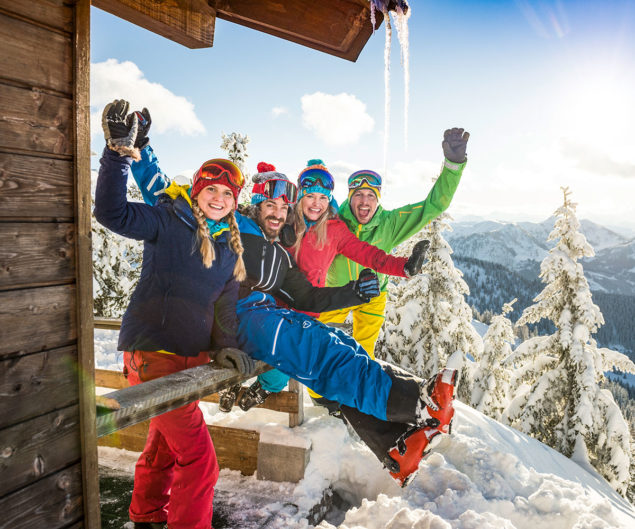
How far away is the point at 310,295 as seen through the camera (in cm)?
352

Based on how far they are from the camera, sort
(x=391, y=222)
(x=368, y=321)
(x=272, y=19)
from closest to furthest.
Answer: (x=272, y=19)
(x=368, y=321)
(x=391, y=222)

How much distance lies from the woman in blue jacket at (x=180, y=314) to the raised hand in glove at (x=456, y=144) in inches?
100

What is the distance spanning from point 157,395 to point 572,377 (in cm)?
1256

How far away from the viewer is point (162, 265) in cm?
243

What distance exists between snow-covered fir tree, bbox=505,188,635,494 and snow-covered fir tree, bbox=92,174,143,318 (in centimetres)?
1253

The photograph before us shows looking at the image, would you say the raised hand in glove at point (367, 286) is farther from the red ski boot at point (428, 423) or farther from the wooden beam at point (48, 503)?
the wooden beam at point (48, 503)

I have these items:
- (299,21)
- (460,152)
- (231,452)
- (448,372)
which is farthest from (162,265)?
(460,152)

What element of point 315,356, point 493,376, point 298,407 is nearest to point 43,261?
point 315,356

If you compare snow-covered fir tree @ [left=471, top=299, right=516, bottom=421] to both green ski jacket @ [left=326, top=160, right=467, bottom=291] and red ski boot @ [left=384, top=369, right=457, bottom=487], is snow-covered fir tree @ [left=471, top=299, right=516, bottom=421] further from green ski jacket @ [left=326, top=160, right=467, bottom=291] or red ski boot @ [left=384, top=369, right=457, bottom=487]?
red ski boot @ [left=384, top=369, right=457, bottom=487]

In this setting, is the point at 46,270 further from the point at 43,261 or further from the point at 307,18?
the point at 307,18

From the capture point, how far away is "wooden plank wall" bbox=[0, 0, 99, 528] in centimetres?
123

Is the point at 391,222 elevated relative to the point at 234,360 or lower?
elevated

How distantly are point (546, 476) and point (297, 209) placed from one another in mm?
3682

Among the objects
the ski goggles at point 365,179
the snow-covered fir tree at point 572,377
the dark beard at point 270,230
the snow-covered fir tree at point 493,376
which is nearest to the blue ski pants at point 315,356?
the dark beard at point 270,230
